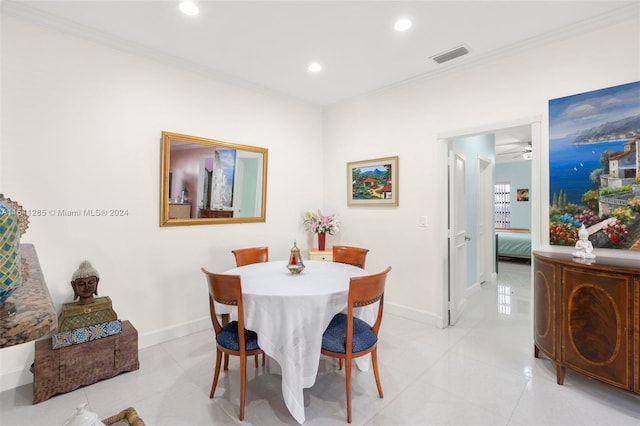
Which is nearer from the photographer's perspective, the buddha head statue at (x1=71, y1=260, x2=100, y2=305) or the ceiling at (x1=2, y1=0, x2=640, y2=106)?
the ceiling at (x1=2, y1=0, x2=640, y2=106)

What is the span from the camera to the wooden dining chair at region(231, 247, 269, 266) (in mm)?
3148

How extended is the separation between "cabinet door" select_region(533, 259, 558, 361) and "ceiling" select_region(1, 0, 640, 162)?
6.44 feet

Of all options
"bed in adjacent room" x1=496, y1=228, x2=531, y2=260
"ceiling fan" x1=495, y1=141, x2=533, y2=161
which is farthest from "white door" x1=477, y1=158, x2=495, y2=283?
"ceiling fan" x1=495, y1=141, x2=533, y2=161

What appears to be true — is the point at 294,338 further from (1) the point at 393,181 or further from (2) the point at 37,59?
(2) the point at 37,59

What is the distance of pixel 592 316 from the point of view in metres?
2.15

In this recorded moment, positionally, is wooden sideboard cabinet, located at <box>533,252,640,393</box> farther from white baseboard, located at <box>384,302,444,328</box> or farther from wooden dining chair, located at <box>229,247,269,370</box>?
wooden dining chair, located at <box>229,247,269,370</box>

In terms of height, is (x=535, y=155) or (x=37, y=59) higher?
(x=37, y=59)

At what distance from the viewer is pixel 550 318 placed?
7.89ft

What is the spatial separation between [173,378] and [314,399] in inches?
45.7

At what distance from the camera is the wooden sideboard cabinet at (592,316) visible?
1989 mm

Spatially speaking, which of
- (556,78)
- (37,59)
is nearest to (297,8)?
(37,59)

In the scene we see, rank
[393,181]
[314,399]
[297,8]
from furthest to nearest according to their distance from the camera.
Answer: [393,181] < [297,8] < [314,399]

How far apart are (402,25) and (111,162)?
279 centimetres

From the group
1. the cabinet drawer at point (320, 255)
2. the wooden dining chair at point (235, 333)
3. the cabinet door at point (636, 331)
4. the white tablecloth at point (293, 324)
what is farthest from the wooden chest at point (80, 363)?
the cabinet door at point (636, 331)
